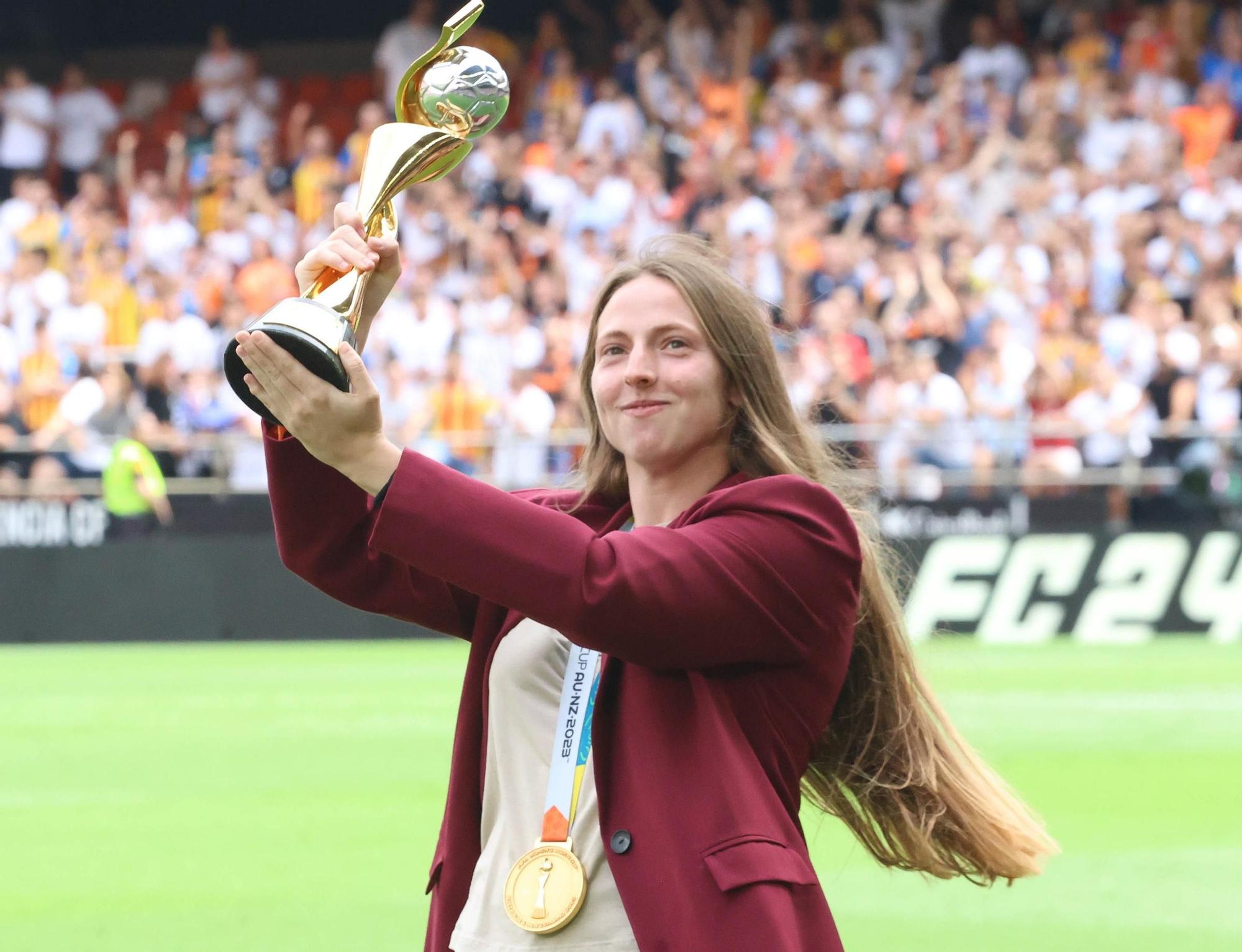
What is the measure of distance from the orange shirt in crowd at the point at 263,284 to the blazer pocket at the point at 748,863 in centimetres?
1524

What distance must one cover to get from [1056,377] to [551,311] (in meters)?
4.65

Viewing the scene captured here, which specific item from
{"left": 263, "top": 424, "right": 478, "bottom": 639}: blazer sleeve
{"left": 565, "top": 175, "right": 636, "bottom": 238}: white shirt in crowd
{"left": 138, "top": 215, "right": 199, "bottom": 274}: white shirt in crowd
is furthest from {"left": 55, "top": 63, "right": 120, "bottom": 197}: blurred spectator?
{"left": 263, "top": 424, "right": 478, "bottom": 639}: blazer sleeve

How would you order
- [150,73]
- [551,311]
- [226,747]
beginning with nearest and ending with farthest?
[226,747]
[551,311]
[150,73]

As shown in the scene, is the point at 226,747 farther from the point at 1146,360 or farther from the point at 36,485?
the point at 1146,360

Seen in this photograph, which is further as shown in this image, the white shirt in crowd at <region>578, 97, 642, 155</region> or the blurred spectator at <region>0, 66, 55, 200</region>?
the blurred spectator at <region>0, 66, 55, 200</region>

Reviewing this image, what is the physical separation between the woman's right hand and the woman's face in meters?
0.36

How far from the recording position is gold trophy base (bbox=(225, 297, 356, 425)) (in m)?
2.35

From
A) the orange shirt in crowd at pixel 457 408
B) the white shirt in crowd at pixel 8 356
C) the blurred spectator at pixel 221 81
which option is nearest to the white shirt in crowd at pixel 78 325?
the white shirt in crowd at pixel 8 356

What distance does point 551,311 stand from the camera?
1684 centimetres

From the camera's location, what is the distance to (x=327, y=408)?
2381mm

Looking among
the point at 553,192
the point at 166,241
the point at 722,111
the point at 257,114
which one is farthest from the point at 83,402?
the point at 722,111

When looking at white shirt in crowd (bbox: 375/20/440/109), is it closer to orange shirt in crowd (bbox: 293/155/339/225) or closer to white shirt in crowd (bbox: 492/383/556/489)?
orange shirt in crowd (bbox: 293/155/339/225)

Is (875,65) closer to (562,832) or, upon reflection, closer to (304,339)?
(562,832)

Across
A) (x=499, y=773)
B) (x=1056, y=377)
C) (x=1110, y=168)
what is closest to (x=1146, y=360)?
(x=1056, y=377)
